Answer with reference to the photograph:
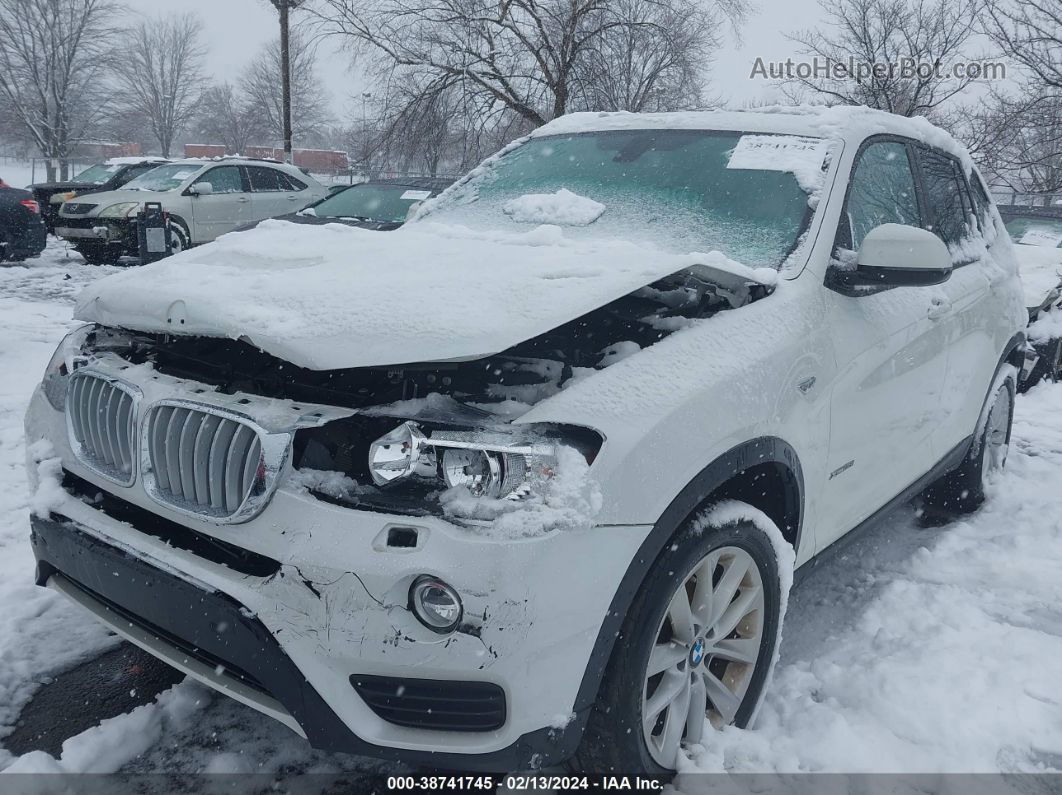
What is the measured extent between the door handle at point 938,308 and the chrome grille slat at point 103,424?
2.76 metres

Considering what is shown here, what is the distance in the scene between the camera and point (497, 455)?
183 cm

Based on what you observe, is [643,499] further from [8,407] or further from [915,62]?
[915,62]

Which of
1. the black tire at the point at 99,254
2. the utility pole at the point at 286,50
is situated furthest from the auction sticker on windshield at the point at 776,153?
the utility pole at the point at 286,50

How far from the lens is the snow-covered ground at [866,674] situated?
2344 mm

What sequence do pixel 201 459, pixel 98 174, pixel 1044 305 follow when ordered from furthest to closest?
pixel 98 174, pixel 1044 305, pixel 201 459

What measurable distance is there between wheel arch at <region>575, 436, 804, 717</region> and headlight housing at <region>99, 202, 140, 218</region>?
12.6 metres

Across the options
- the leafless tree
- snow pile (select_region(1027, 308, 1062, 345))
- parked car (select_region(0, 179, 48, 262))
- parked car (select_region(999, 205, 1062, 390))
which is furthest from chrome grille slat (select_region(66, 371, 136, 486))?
the leafless tree

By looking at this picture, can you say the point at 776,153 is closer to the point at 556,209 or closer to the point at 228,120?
the point at 556,209

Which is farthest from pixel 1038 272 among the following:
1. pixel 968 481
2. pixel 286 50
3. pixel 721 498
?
pixel 286 50

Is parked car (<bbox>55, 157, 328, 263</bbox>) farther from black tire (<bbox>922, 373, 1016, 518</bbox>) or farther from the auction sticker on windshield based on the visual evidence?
the auction sticker on windshield

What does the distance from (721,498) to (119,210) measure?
41.9ft

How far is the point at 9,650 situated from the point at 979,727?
10.0 feet

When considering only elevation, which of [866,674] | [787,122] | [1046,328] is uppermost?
[787,122]

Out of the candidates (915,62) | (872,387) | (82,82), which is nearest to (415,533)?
(872,387)
